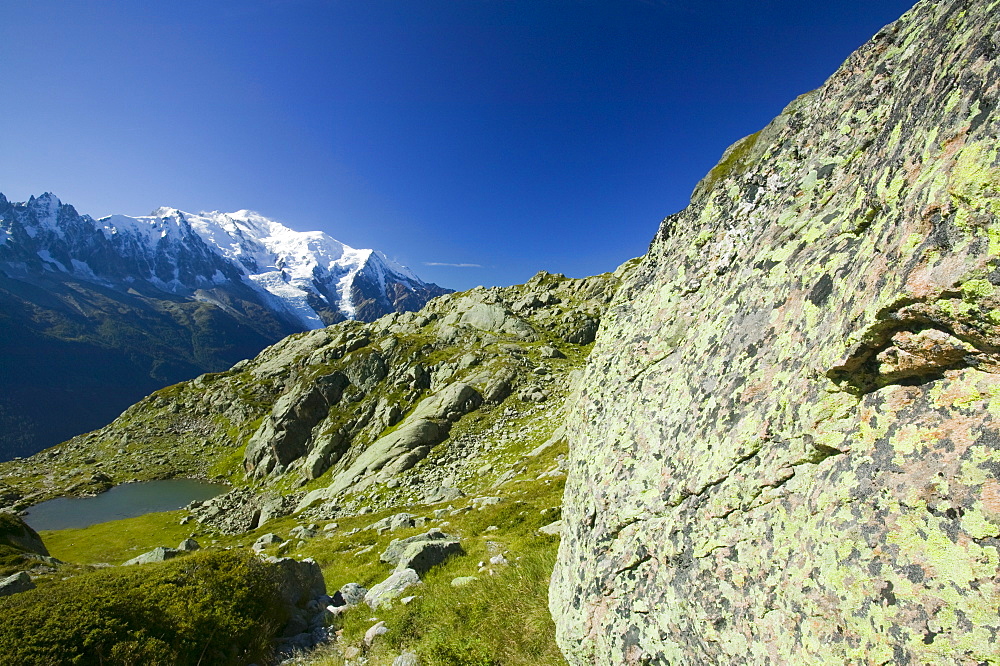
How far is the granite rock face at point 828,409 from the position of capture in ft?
11.5

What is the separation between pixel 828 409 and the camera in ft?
15.3

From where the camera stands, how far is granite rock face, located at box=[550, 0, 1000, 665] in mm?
3506

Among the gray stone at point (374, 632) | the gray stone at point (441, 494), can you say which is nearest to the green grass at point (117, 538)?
the gray stone at point (441, 494)

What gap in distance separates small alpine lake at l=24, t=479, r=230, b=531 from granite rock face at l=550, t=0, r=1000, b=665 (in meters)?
104

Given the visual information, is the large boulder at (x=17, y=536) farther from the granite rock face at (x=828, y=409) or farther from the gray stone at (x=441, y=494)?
the granite rock face at (x=828, y=409)

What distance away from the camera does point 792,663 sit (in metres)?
4.17

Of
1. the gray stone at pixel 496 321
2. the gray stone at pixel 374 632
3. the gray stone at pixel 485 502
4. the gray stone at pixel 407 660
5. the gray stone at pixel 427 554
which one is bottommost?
the gray stone at pixel 485 502

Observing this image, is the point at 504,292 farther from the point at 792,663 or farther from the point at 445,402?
the point at 792,663

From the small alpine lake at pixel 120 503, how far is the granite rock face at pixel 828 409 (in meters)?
104

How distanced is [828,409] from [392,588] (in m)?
12.8

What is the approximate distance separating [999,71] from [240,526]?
79578 millimetres

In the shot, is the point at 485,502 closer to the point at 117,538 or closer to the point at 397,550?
the point at 397,550

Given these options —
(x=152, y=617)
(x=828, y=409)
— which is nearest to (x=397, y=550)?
(x=152, y=617)

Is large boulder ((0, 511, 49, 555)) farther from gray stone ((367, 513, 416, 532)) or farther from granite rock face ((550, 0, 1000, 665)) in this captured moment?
granite rock face ((550, 0, 1000, 665))
